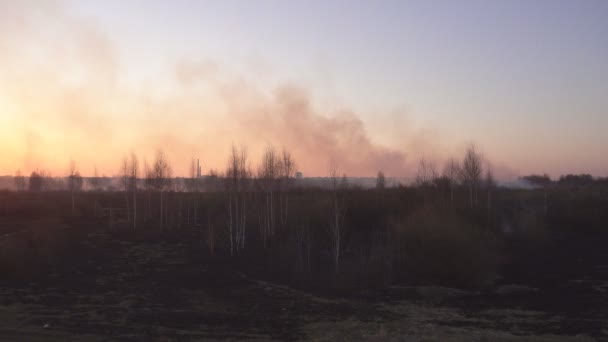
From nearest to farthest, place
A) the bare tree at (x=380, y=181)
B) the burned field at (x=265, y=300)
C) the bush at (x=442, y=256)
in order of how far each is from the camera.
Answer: the burned field at (x=265, y=300) < the bush at (x=442, y=256) < the bare tree at (x=380, y=181)

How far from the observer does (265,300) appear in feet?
61.2

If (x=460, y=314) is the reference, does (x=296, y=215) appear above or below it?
above

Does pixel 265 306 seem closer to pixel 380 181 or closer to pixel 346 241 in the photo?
pixel 346 241

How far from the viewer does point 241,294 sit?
64.6 feet

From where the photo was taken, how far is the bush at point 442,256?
23.0 meters

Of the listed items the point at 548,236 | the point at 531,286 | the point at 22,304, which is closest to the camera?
the point at 22,304

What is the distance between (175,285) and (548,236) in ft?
79.9

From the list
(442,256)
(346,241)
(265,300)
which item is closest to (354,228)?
(346,241)

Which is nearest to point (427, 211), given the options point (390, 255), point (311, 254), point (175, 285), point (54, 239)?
point (390, 255)

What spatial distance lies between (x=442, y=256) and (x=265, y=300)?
899 centimetres

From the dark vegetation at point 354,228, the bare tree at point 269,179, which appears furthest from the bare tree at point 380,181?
the bare tree at point 269,179

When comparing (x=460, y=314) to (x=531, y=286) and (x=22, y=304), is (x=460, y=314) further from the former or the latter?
(x=22, y=304)

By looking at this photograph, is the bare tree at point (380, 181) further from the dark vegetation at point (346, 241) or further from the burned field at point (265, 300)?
the burned field at point (265, 300)

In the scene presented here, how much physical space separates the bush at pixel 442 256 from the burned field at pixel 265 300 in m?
0.65
